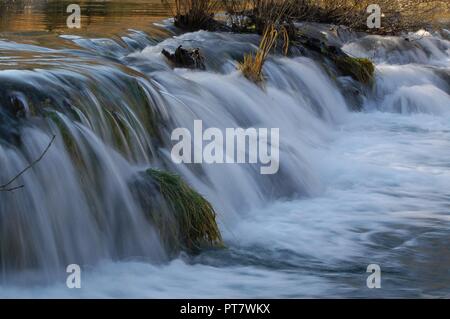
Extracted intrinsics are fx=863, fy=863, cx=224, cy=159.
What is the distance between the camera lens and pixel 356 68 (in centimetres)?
1391

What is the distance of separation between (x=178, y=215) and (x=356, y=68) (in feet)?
27.1

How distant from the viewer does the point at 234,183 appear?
7.61 m

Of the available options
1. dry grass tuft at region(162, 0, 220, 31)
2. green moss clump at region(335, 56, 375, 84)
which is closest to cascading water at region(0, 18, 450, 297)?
green moss clump at region(335, 56, 375, 84)

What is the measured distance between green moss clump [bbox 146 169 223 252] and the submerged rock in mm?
4450

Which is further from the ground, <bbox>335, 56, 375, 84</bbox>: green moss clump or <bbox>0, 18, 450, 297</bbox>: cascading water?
<bbox>335, 56, 375, 84</bbox>: green moss clump

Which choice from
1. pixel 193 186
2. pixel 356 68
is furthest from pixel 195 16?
pixel 193 186

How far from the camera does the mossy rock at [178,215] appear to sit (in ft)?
20.4

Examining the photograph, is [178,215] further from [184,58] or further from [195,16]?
[195,16]

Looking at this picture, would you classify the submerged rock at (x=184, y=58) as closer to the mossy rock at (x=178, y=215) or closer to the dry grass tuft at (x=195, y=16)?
the dry grass tuft at (x=195, y=16)

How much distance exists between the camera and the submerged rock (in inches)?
421

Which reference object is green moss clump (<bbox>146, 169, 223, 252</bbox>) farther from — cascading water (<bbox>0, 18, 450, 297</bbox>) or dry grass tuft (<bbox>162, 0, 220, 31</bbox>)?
dry grass tuft (<bbox>162, 0, 220, 31</bbox>)

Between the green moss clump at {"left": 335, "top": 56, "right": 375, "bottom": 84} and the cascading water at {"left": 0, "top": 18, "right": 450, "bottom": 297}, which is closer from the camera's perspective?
the cascading water at {"left": 0, "top": 18, "right": 450, "bottom": 297}
